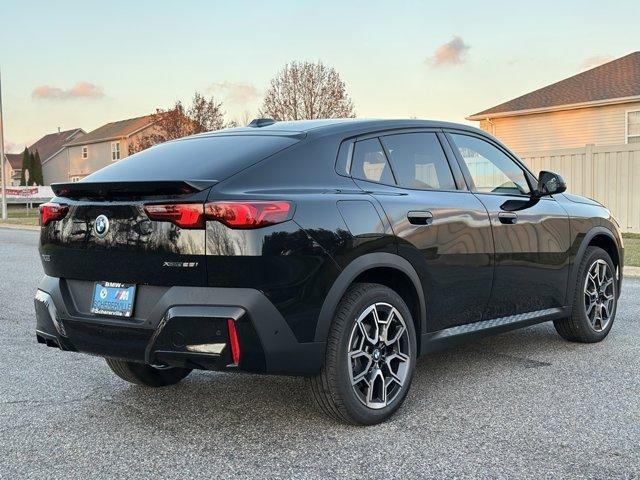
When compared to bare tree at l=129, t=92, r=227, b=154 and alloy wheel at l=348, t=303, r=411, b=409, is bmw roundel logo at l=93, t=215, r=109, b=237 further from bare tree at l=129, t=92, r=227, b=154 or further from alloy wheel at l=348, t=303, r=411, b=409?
bare tree at l=129, t=92, r=227, b=154

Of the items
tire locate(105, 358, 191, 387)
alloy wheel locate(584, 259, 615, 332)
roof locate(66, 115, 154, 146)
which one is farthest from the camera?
roof locate(66, 115, 154, 146)

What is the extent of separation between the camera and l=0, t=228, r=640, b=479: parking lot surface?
341 cm

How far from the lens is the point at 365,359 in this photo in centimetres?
400

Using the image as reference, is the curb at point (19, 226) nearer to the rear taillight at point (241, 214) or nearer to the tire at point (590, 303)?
the tire at point (590, 303)

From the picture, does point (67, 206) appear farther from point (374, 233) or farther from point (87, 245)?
point (374, 233)

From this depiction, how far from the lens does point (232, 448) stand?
3.67m

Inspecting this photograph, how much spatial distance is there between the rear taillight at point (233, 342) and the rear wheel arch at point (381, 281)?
417 millimetres

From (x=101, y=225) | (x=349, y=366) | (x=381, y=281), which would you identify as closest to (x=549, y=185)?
(x=381, y=281)

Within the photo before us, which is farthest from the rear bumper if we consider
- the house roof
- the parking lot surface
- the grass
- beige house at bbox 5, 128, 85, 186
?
the house roof

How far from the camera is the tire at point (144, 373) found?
183 inches

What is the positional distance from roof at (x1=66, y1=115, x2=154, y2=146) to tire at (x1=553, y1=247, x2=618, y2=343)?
54.0 m

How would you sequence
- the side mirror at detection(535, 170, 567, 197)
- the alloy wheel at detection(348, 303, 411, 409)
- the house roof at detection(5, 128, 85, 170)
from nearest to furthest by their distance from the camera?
the alloy wheel at detection(348, 303, 411, 409)
the side mirror at detection(535, 170, 567, 197)
the house roof at detection(5, 128, 85, 170)

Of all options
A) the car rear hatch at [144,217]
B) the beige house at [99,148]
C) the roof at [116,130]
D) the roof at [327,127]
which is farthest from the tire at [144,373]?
the roof at [116,130]

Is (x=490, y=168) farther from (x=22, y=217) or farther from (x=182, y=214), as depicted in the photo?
(x=22, y=217)
